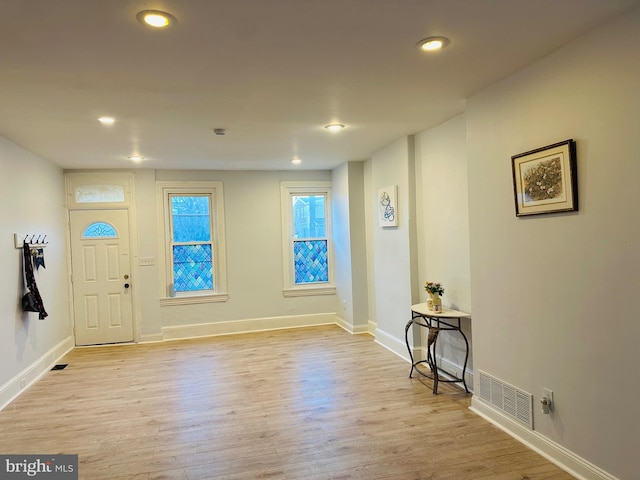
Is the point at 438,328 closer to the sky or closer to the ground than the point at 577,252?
closer to the ground

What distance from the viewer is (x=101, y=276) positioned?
19.2 feet

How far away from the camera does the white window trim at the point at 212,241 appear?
6031mm

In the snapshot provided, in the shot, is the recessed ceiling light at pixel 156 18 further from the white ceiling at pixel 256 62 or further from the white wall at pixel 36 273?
the white wall at pixel 36 273

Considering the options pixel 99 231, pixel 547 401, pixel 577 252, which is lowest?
pixel 547 401

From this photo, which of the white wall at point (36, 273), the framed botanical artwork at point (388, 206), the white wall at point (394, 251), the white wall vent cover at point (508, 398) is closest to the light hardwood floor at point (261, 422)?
the white wall vent cover at point (508, 398)

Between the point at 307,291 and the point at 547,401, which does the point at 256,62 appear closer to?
the point at 547,401

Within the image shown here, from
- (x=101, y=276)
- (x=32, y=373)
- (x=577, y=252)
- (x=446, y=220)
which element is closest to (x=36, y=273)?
(x=32, y=373)

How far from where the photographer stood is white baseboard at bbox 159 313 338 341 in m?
6.09

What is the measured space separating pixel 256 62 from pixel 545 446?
115 inches

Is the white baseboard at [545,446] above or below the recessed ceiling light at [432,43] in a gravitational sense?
below

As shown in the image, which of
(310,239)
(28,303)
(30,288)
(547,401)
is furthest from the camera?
(310,239)

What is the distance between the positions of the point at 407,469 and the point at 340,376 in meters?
1.73

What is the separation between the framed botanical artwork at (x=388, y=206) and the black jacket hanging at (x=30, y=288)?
389cm

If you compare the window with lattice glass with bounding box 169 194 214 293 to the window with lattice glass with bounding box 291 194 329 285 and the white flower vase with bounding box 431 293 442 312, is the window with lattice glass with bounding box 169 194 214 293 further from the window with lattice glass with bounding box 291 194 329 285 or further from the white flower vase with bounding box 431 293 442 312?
the white flower vase with bounding box 431 293 442 312
